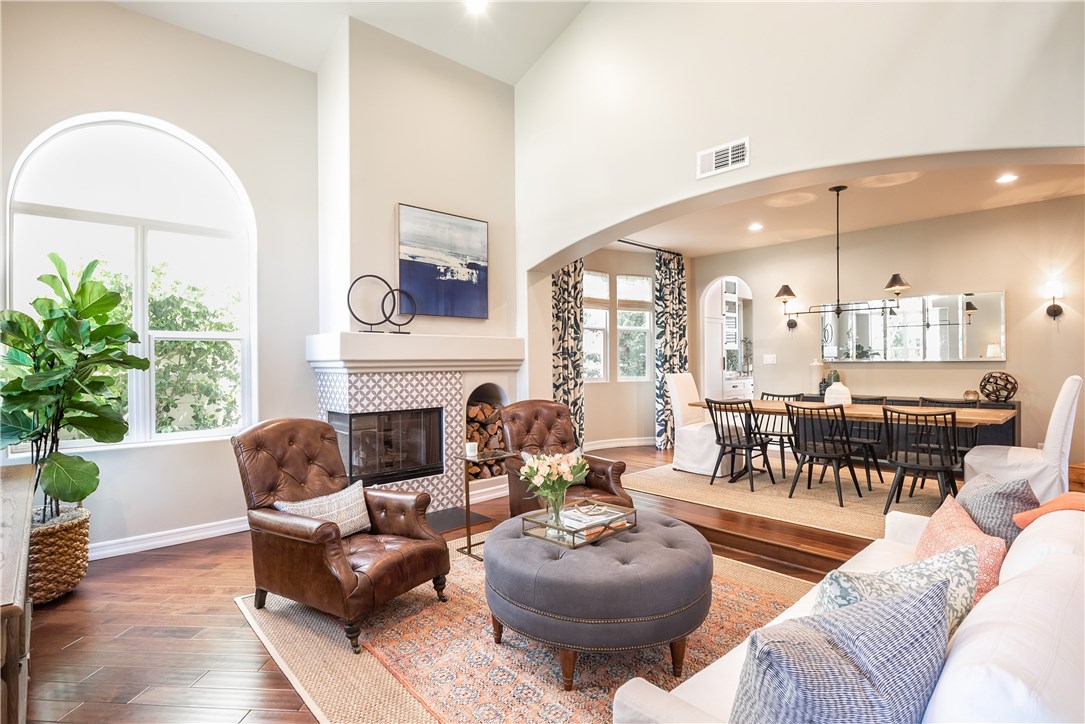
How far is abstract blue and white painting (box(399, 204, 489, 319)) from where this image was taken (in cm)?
462

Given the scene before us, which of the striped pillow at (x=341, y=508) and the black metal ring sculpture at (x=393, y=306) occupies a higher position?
the black metal ring sculpture at (x=393, y=306)

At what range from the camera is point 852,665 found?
100 cm

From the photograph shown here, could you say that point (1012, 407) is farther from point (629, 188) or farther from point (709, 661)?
point (709, 661)

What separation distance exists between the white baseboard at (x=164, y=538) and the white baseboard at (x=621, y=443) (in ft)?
14.4

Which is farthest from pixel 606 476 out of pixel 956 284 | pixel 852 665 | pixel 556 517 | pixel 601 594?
pixel 956 284

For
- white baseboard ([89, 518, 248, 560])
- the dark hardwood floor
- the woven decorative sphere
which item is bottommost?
the dark hardwood floor

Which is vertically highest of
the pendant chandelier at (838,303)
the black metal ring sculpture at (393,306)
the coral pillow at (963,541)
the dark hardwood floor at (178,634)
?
the pendant chandelier at (838,303)

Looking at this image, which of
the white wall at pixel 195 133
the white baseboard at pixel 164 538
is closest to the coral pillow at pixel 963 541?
the white wall at pixel 195 133

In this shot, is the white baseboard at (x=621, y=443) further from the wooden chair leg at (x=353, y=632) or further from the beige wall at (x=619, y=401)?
the wooden chair leg at (x=353, y=632)

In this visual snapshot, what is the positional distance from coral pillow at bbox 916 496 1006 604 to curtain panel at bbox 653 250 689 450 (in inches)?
226

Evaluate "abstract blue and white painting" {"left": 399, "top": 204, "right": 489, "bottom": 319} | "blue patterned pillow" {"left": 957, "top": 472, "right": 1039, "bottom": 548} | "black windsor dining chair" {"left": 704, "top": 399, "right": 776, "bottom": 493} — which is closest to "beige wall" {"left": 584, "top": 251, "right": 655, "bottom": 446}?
"black windsor dining chair" {"left": 704, "top": 399, "right": 776, "bottom": 493}

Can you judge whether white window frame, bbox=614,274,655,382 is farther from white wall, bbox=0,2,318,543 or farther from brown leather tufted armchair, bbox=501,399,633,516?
white wall, bbox=0,2,318,543

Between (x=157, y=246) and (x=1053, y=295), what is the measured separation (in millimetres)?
8270

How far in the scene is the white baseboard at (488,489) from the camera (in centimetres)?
514
